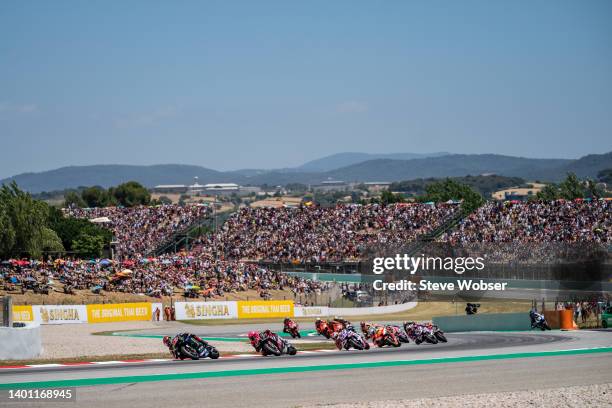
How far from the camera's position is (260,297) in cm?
5778

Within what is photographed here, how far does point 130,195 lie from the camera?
6993 inches

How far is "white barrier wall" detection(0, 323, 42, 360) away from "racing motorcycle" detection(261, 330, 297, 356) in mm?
6857

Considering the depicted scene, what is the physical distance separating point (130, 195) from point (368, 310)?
12937 centimetres

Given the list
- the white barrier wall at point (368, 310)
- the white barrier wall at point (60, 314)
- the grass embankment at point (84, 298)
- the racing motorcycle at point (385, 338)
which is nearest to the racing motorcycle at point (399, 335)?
the racing motorcycle at point (385, 338)

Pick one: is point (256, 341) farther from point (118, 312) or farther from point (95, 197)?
point (95, 197)

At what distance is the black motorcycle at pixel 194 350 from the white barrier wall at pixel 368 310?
94.9ft

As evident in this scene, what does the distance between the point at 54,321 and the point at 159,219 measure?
43.1m

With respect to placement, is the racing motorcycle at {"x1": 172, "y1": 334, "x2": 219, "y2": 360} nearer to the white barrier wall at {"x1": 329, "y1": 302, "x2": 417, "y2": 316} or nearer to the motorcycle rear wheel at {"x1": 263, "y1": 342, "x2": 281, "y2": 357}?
the motorcycle rear wheel at {"x1": 263, "y1": 342, "x2": 281, "y2": 357}

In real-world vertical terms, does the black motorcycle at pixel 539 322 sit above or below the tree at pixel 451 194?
below

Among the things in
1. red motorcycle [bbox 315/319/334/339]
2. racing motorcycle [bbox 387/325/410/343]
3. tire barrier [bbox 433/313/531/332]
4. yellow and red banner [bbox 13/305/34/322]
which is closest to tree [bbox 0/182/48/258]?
yellow and red banner [bbox 13/305/34/322]

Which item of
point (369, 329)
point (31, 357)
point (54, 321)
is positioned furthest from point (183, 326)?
→ point (31, 357)

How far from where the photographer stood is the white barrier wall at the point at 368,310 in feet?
178

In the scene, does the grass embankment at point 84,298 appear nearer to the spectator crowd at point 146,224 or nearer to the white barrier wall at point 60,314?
the white barrier wall at point 60,314

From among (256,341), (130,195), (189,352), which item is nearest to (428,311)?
(256,341)
